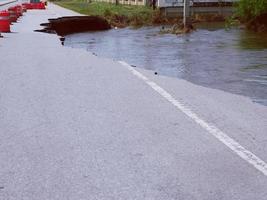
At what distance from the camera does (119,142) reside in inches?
257

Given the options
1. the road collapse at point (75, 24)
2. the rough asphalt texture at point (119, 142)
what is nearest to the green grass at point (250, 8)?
the road collapse at point (75, 24)

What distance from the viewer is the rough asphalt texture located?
5.01 m

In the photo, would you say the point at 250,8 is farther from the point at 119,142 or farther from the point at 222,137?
the point at 119,142

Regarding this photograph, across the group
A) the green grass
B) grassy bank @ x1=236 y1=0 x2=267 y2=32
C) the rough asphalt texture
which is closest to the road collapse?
the green grass

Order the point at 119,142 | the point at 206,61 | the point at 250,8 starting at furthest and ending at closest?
the point at 250,8, the point at 206,61, the point at 119,142

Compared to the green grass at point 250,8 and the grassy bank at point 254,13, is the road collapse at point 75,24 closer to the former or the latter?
the green grass at point 250,8

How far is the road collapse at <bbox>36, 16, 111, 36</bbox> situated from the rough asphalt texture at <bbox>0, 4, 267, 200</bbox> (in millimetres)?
19633

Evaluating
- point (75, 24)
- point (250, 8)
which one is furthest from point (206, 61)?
point (250, 8)

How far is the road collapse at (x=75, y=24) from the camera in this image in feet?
103

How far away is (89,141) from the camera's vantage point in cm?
657

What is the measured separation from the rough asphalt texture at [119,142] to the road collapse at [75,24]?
19633mm

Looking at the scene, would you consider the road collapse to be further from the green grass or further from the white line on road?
the white line on road

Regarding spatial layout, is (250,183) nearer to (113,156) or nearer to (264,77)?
(113,156)

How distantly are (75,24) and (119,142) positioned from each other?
29.1 m
